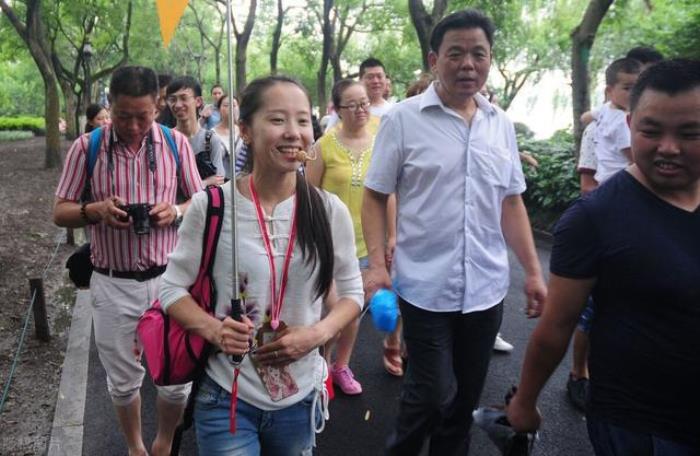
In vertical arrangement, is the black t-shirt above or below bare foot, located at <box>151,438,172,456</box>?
above

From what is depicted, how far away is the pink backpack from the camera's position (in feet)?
6.24

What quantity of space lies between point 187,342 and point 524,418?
3.56 ft

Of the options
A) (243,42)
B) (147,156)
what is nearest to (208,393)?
(147,156)

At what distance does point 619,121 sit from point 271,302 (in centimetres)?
276

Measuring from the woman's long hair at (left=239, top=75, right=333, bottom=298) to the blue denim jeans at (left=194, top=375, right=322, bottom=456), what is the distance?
15.8 inches

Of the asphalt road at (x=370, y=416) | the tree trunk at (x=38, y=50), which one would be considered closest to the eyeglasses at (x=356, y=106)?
the asphalt road at (x=370, y=416)

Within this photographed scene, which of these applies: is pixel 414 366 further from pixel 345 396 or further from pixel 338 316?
pixel 345 396

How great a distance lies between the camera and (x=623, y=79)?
383 centimetres

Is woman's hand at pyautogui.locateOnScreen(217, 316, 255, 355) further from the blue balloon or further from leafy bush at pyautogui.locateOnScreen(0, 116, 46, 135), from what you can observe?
leafy bush at pyautogui.locateOnScreen(0, 116, 46, 135)

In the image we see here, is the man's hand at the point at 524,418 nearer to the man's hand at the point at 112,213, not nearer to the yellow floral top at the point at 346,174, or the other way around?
the man's hand at the point at 112,213

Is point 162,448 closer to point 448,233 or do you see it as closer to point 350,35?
point 448,233

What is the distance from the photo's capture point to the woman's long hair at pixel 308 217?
1.96m

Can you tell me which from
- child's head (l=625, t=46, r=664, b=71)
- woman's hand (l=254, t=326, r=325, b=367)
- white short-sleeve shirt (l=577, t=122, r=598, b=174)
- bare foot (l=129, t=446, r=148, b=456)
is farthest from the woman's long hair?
child's head (l=625, t=46, r=664, b=71)

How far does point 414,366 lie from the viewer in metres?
2.69
